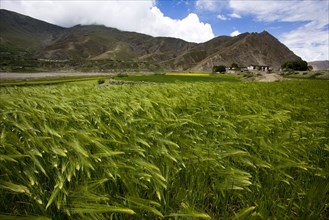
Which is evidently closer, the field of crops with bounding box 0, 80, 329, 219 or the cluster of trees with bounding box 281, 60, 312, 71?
the field of crops with bounding box 0, 80, 329, 219

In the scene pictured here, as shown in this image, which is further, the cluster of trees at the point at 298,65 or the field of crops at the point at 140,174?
the cluster of trees at the point at 298,65

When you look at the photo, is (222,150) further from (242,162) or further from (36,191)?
(36,191)

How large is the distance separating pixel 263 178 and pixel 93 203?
4.95 feet

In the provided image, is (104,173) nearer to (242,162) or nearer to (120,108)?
(242,162)

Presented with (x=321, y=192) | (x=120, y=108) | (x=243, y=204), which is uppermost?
(x=120, y=108)

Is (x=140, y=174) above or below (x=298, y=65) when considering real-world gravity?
below

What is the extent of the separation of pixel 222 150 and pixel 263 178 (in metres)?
0.43

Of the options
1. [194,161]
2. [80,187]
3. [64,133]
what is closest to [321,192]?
[194,161]

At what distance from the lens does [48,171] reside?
5.26 feet

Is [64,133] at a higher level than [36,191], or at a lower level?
higher

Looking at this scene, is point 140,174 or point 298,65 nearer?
point 140,174

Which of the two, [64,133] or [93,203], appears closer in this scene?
[93,203]

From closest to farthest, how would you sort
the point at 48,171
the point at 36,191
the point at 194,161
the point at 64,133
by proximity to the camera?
the point at 36,191 → the point at 48,171 → the point at 64,133 → the point at 194,161

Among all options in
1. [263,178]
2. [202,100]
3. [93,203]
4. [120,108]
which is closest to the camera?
[93,203]
